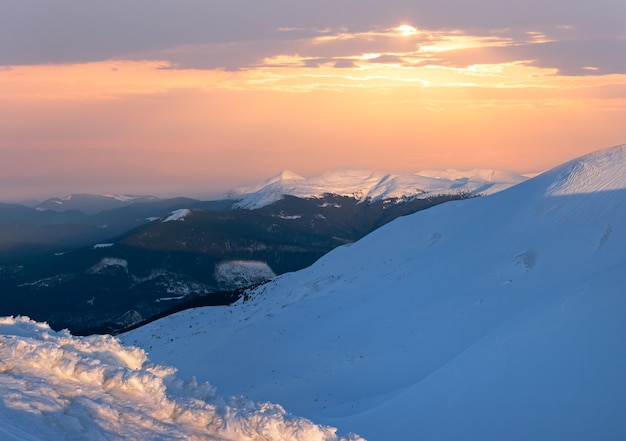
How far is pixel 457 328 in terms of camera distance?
91.4ft

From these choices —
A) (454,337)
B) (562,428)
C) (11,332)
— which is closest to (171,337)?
(454,337)

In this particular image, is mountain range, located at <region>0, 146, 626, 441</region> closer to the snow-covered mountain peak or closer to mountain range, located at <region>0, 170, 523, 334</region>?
the snow-covered mountain peak

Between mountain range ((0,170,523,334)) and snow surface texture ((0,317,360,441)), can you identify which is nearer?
snow surface texture ((0,317,360,441))

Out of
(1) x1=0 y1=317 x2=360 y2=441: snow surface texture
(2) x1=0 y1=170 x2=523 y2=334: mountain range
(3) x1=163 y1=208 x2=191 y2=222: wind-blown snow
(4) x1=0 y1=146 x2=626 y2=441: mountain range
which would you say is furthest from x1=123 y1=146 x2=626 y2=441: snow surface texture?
(3) x1=163 y1=208 x2=191 y2=222: wind-blown snow

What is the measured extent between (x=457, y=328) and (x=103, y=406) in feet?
64.2

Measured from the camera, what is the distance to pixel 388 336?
95.6 feet

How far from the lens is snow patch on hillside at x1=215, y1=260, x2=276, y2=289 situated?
107 metres

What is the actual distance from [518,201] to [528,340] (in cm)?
1634

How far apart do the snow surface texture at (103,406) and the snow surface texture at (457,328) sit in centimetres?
954

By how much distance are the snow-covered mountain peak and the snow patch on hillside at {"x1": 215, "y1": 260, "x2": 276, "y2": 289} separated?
71395 mm

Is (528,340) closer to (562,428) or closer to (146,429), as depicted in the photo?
(562,428)

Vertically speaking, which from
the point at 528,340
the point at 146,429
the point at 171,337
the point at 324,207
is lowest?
the point at 324,207

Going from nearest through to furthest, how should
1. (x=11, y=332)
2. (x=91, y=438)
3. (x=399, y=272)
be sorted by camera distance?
(x=91, y=438)
(x=11, y=332)
(x=399, y=272)

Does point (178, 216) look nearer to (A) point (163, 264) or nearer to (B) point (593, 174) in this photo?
(A) point (163, 264)
